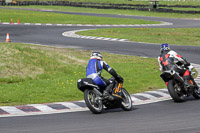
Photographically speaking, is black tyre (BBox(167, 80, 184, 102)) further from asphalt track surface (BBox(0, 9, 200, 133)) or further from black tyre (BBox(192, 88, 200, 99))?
black tyre (BBox(192, 88, 200, 99))

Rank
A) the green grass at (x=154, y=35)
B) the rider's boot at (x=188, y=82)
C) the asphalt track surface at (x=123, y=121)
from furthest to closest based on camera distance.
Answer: the green grass at (x=154, y=35) → the rider's boot at (x=188, y=82) → the asphalt track surface at (x=123, y=121)

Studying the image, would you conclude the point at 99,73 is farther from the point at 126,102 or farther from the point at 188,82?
the point at 188,82

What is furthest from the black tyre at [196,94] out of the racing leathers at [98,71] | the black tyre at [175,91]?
the racing leathers at [98,71]

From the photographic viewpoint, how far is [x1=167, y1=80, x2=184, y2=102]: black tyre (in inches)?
521

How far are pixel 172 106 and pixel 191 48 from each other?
18.1 meters

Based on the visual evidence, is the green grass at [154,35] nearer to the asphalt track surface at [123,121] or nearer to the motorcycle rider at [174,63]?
the motorcycle rider at [174,63]

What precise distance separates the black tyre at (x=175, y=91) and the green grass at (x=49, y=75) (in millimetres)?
2143

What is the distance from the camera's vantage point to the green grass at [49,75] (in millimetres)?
14258

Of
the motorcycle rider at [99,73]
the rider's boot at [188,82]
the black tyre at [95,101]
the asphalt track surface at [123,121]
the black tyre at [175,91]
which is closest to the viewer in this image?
the asphalt track surface at [123,121]

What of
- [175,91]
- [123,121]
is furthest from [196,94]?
[123,121]

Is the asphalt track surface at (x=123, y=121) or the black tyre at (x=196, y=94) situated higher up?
the asphalt track surface at (x=123, y=121)

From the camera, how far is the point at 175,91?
44.0ft

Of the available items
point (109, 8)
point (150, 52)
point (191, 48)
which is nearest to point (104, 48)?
point (150, 52)

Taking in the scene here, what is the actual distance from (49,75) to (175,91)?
20.4 ft
